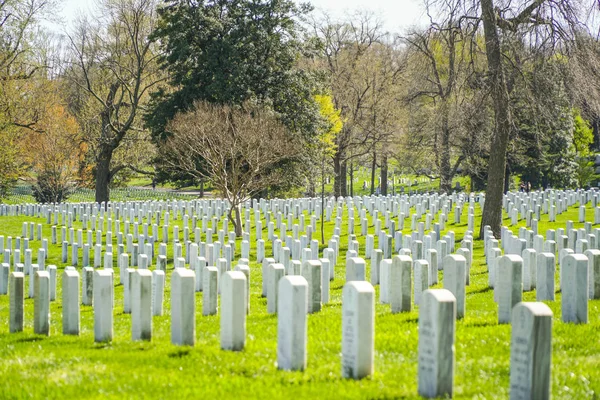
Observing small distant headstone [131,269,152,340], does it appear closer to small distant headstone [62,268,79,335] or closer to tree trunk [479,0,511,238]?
small distant headstone [62,268,79,335]

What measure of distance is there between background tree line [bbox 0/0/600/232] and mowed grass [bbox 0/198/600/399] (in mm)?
13097

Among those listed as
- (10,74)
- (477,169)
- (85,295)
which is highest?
(10,74)

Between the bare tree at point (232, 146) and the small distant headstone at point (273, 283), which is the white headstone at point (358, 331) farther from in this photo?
the bare tree at point (232, 146)

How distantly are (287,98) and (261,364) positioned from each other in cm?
3227

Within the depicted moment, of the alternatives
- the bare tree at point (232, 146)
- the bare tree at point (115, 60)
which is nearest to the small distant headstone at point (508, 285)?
the bare tree at point (232, 146)

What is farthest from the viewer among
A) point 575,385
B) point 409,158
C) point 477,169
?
point 409,158

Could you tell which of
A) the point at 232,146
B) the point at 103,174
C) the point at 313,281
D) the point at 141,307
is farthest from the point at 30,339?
the point at 103,174

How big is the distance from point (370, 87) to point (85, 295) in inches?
1572

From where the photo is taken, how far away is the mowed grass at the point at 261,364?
4977 mm

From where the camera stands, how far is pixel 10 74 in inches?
1519

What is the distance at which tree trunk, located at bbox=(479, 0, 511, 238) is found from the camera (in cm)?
1994

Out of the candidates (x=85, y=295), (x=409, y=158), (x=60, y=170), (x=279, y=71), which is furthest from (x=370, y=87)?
(x=85, y=295)

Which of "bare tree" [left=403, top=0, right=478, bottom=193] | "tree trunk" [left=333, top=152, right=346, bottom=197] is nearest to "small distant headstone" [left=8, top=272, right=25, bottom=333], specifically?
"bare tree" [left=403, top=0, right=478, bottom=193]

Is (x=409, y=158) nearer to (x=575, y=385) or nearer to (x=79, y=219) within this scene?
(x=79, y=219)
